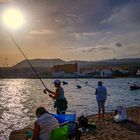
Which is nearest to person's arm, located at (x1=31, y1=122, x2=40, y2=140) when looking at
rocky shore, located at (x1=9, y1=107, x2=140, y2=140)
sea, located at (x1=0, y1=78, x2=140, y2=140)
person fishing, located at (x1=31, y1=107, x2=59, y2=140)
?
person fishing, located at (x1=31, y1=107, x2=59, y2=140)

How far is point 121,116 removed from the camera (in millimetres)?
16406

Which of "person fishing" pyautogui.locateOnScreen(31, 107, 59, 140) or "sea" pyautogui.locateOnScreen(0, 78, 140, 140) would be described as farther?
"sea" pyautogui.locateOnScreen(0, 78, 140, 140)

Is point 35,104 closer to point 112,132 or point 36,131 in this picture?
point 112,132

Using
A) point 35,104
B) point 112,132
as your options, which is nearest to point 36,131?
point 112,132

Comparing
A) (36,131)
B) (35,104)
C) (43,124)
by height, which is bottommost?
(35,104)

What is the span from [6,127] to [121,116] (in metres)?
8.65

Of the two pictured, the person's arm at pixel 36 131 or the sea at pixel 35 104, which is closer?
the person's arm at pixel 36 131

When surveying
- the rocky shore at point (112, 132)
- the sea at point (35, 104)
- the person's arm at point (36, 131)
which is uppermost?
the person's arm at point (36, 131)

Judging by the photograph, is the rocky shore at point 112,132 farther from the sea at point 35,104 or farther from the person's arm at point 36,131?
the person's arm at point 36,131

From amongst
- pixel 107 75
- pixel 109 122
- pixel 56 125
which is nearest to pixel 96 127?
pixel 109 122

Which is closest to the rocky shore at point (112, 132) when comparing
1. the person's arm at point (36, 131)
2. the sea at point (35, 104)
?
the sea at point (35, 104)

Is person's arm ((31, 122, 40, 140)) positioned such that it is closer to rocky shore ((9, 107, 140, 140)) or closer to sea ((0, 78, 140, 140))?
rocky shore ((9, 107, 140, 140))

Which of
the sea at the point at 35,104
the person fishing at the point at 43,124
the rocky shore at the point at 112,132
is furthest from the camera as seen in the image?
the sea at the point at 35,104

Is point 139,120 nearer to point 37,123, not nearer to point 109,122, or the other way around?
point 109,122
